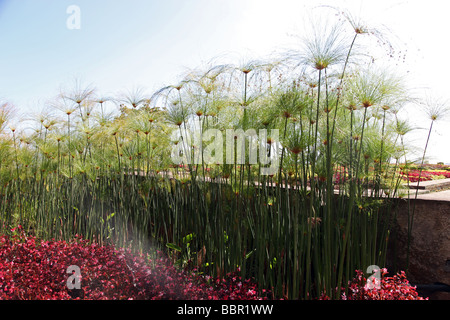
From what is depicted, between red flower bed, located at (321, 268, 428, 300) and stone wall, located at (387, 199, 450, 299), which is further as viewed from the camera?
stone wall, located at (387, 199, 450, 299)

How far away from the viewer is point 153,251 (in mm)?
3334

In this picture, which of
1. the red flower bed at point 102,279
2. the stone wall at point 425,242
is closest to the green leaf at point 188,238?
the red flower bed at point 102,279

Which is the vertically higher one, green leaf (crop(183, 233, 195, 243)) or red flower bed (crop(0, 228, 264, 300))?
green leaf (crop(183, 233, 195, 243))

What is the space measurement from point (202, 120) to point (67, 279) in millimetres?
1636

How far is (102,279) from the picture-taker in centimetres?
262

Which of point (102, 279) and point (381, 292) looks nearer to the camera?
point (381, 292)

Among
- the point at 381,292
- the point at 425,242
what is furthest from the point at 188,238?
the point at 425,242

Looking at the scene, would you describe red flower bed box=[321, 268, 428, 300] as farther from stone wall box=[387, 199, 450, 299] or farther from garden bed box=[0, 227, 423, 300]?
stone wall box=[387, 199, 450, 299]

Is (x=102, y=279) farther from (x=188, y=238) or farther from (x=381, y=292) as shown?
(x=381, y=292)

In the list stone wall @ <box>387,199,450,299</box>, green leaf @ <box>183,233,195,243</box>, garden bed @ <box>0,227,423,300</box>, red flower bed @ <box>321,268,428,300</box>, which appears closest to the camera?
red flower bed @ <box>321,268,428,300</box>

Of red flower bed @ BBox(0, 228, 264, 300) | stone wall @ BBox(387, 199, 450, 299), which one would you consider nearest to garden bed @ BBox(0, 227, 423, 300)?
red flower bed @ BBox(0, 228, 264, 300)

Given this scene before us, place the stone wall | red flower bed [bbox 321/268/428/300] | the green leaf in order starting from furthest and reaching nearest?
1. the green leaf
2. the stone wall
3. red flower bed [bbox 321/268/428/300]

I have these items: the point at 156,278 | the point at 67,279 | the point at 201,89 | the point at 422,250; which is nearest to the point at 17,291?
the point at 67,279

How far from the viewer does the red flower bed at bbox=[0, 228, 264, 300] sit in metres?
2.26
